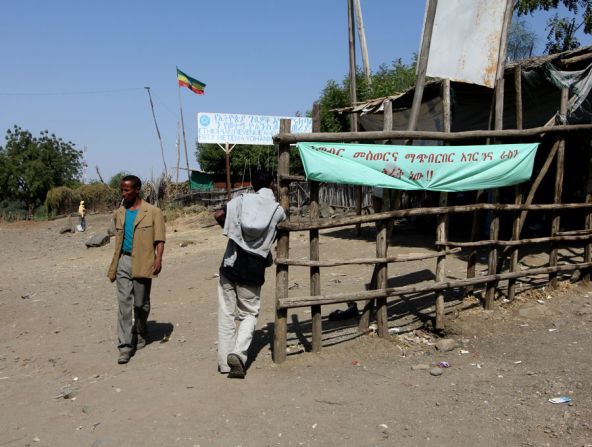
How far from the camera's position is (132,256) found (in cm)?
491

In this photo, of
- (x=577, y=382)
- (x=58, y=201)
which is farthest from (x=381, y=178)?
(x=58, y=201)

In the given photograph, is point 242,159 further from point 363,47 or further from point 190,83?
point 363,47

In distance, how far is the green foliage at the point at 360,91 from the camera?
18016mm

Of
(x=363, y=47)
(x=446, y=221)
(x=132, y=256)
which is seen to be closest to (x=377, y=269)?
(x=446, y=221)

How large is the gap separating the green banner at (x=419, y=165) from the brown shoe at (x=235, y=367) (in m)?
1.64

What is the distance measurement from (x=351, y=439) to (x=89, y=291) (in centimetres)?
683

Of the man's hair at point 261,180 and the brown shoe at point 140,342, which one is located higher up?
the man's hair at point 261,180

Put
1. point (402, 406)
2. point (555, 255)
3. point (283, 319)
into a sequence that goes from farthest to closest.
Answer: point (555, 255), point (283, 319), point (402, 406)

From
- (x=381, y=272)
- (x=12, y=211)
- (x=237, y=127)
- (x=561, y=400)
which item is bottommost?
(x=12, y=211)

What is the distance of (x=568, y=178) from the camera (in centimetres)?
1079

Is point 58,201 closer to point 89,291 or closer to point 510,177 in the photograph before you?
point 89,291

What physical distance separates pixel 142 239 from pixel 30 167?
3277 cm

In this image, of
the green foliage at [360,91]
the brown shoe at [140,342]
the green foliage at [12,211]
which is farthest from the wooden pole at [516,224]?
the green foliage at [12,211]

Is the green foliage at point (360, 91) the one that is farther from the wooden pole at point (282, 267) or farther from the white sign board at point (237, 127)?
the wooden pole at point (282, 267)
